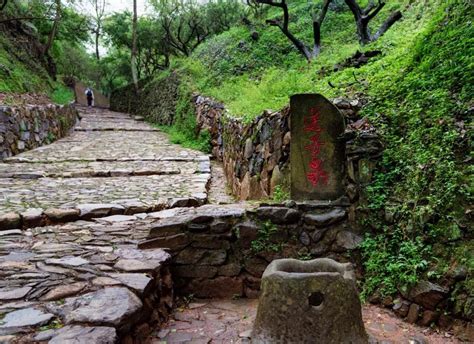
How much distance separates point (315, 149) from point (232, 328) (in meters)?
2.20

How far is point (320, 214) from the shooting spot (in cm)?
429

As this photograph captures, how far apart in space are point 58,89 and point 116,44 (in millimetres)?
10018

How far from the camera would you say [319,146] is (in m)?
4.43

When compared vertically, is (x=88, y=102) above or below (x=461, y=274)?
above

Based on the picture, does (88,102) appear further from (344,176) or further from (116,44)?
(344,176)

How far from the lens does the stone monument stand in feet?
14.4

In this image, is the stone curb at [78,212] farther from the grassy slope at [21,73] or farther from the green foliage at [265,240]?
the grassy slope at [21,73]

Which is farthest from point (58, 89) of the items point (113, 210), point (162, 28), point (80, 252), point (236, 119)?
point (80, 252)

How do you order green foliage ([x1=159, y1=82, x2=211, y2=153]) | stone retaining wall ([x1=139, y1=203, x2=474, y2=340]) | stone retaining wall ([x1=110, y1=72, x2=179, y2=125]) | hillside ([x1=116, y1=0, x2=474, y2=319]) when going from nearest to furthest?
hillside ([x1=116, y1=0, x2=474, y2=319]) < stone retaining wall ([x1=139, y1=203, x2=474, y2=340]) < green foliage ([x1=159, y1=82, x2=211, y2=153]) < stone retaining wall ([x1=110, y1=72, x2=179, y2=125])

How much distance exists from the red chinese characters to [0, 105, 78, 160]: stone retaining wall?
7.47 m

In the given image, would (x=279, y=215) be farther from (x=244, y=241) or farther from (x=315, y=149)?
(x=315, y=149)

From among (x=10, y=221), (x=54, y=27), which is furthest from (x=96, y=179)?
(x=54, y=27)

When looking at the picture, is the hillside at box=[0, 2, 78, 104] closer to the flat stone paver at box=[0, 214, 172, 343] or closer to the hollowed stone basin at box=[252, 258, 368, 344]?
the flat stone paver at box=[0, 214, 172, 343]

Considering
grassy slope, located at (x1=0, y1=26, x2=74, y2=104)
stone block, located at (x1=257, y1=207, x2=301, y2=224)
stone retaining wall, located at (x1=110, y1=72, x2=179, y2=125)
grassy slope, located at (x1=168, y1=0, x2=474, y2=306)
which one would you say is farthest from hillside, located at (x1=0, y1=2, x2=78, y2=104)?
grassy slope, located at (x1=168, y1=0, x2=474, y2=306)
